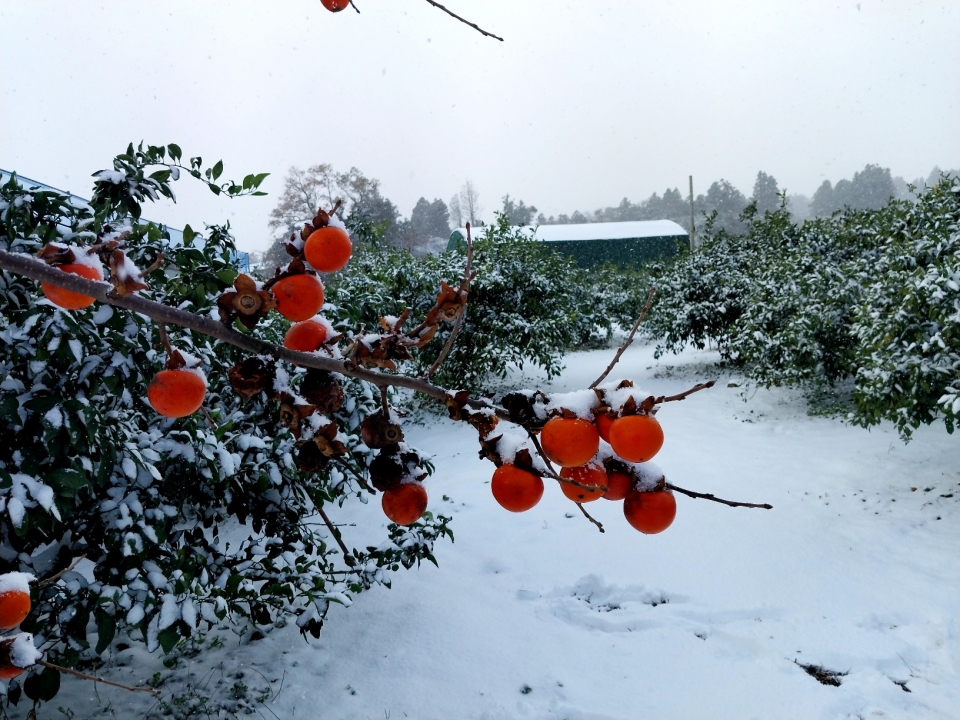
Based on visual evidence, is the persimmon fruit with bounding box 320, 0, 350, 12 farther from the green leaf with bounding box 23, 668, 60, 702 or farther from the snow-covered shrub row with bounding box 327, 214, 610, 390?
the snow-covered shrub row with bounding box 327, 214, 610, 390

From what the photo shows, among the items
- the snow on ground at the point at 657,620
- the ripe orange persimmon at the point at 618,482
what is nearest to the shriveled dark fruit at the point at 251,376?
the ripe orange persimmon at the point at 618,482

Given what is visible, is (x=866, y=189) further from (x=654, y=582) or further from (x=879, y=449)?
(x=654, y=582)

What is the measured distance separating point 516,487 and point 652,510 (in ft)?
0.56

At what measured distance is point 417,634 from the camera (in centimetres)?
310

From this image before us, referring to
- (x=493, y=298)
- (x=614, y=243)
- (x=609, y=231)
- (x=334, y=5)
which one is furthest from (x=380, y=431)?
(x=609, y=231)

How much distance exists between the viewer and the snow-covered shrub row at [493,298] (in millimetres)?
7176

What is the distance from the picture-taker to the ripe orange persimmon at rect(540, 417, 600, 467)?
60cm

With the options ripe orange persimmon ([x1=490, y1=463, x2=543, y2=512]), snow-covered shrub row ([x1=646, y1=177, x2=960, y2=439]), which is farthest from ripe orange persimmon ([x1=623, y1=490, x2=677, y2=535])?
snow-covered shrub row ([x1=646, y1=177, x2=960, y2=439])

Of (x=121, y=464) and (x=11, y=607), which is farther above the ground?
(x=11, y=607)

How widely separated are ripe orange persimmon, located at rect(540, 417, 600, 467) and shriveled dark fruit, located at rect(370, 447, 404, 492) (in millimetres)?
197

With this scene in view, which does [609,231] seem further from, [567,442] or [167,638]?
[567,442]

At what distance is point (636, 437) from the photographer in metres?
0.62

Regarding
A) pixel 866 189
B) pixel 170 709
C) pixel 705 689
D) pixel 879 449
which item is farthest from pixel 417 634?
pixel 866 189

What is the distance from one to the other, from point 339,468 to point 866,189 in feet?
171
